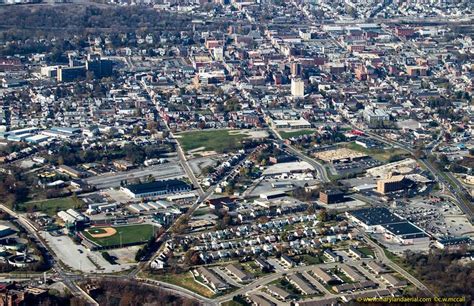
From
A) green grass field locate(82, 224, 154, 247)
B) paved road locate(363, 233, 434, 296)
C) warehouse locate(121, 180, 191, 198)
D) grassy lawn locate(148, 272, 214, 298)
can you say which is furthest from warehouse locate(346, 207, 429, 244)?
grassy lawn locate(148, 272, 214, 298)

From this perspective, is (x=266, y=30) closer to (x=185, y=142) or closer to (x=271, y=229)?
(x=185, y=142)

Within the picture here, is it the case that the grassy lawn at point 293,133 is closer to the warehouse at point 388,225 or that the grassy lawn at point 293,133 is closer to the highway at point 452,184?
the highway at point 452,184

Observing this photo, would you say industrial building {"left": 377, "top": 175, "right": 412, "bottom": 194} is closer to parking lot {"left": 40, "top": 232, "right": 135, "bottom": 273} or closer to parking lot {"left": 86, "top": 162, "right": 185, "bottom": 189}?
parking lot {"left": 86, "top": 162, "right": 185, "bottom": 189}

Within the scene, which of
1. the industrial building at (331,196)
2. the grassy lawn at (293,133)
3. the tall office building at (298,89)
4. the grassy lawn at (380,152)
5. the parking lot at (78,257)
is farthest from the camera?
the tall office building at (298,89)

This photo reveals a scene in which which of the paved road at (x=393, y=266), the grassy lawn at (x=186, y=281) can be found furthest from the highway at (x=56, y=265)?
the paved road at (x=393, y=266)

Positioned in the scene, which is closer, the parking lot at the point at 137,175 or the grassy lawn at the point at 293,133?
the parking lot at the point at 137,175

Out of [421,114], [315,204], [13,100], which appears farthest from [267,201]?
[13,100]
